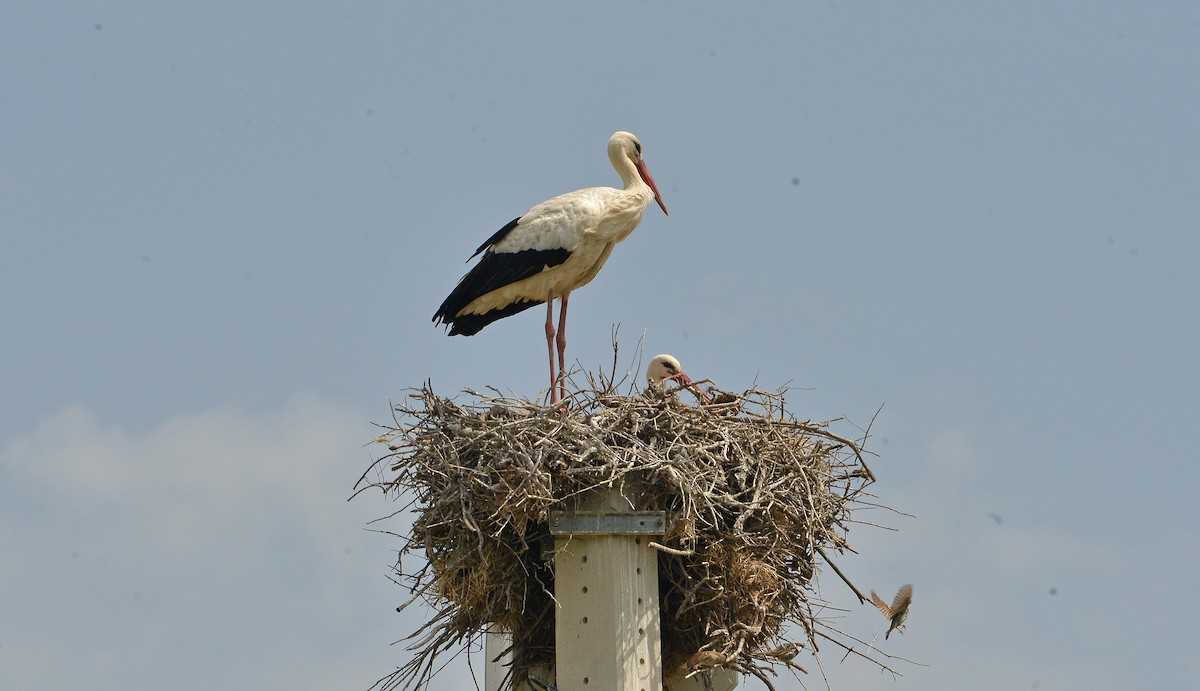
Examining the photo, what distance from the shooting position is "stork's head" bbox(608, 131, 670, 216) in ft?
35.0

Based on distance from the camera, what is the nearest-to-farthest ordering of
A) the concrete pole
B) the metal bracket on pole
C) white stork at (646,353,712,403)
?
1. the concrete pole
2. the metal bracket on pole
3. white stork at (646,353,712,403)

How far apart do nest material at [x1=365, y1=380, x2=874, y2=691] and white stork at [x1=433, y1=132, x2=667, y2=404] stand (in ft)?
6.58

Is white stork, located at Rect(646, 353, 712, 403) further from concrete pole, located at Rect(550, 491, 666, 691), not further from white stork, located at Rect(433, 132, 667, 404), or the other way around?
concrete pole, located at Rect(550, 491, 666, 691)

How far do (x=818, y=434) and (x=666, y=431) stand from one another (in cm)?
103

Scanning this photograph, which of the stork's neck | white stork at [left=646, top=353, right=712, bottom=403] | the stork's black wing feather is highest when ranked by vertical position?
the stork's neck

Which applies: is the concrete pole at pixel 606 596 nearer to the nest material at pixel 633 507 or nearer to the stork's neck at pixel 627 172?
the nest material at pixel 633 507

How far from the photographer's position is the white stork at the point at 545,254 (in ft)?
33.0

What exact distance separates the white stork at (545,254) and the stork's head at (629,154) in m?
0.16

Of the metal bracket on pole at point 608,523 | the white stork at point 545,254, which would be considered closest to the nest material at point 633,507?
the metal bracket on pole at point 608,523

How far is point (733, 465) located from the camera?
8.02 m

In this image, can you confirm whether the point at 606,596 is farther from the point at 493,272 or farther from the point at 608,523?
the point at 493,272

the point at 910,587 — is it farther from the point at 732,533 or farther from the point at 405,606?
the point at 405,606

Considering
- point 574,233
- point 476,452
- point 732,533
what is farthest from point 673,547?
point 574,233

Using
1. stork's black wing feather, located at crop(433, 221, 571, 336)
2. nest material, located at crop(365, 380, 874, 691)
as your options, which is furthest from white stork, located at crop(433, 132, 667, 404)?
nest material, located at crop(365, 380, 874, 691)
